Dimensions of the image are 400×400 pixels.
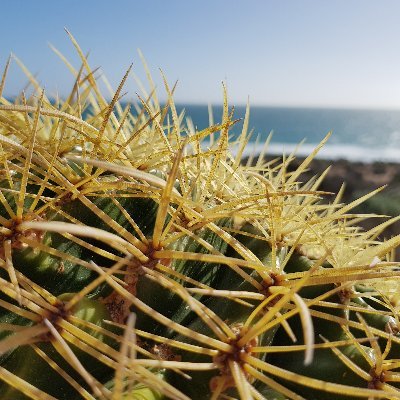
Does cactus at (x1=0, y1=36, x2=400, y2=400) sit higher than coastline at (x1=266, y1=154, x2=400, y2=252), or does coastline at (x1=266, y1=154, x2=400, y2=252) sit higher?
cactus at (x1=0, y1=36, x2=400, y2=400)

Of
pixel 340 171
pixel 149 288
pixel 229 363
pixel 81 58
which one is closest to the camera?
pixel 229 363

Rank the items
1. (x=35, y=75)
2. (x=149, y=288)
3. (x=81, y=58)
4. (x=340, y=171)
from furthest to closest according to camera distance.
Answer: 1. (x=340, y=171)
2. (x=35, y=75)
3. (x=81, y=58)
4. (x=149, y=288)

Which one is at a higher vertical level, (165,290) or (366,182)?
(165,290)

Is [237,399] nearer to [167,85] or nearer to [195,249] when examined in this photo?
[195,249]

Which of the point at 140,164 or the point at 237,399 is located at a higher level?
the point at 140,164

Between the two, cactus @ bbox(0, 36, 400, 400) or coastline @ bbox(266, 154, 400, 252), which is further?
coastline @ bbox(266, 154, 400, 252)

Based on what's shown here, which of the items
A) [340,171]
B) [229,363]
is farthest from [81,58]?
[340,171]

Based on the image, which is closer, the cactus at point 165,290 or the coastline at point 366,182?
the cactus at point 165,290

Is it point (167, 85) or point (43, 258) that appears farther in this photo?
point (167, 85)
